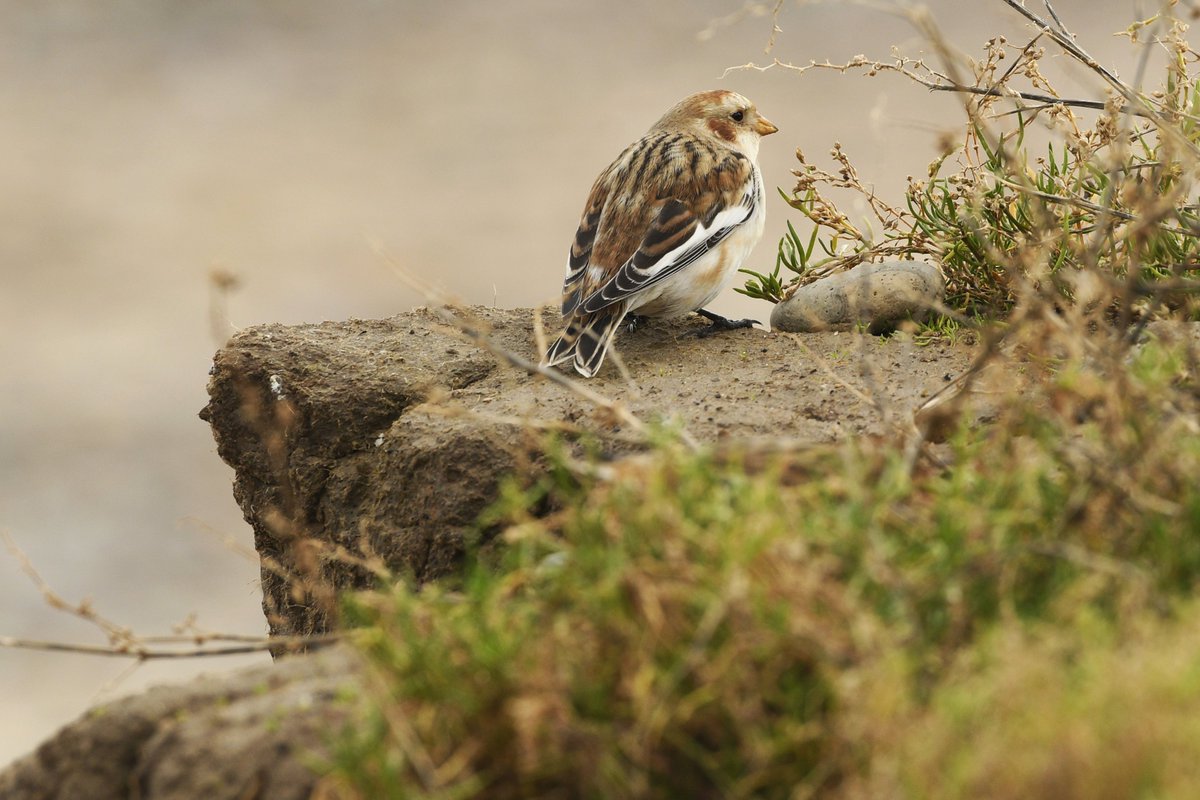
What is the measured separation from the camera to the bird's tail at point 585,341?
530cm

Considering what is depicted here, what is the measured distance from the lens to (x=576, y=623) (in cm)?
229

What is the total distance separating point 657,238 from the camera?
18.6 feet

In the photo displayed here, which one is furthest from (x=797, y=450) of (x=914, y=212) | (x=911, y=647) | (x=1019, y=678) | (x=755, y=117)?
(x=755, y=117)

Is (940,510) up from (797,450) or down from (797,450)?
down

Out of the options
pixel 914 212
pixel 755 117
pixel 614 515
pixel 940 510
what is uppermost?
pixel 755 117

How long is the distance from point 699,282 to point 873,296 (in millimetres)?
773

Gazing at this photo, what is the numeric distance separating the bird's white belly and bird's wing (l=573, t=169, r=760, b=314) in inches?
1.3

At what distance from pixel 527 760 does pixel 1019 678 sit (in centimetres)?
74

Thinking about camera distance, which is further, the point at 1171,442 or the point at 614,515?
the point at 1171,442

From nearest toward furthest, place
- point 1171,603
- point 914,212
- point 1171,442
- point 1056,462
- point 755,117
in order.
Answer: point 1171,603
point 1171,442
point 1056,462
point 914,212
point 755,117

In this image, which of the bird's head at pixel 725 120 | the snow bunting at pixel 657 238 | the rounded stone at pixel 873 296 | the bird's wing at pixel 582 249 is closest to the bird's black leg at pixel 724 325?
the snow bunting at pixel 657 238

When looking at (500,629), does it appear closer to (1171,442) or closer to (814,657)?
(814,657)

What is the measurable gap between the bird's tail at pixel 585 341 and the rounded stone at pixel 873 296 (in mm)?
757

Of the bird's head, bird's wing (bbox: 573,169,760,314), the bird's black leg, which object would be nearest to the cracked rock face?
the bird's black leg
